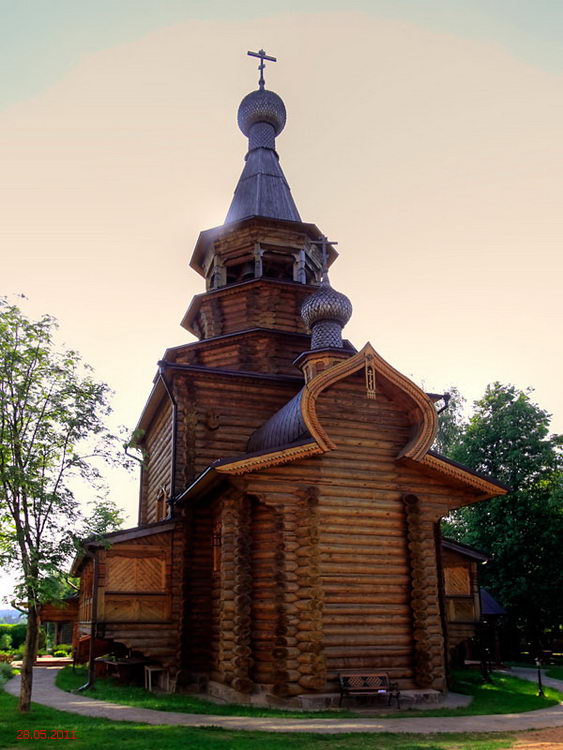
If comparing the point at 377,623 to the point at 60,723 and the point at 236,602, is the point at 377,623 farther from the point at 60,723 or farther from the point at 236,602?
the point at 60,723

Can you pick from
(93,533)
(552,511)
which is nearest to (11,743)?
(93,533)

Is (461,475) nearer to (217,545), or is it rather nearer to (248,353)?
(217,545)

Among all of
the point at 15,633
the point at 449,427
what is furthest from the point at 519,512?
the point at 15,633

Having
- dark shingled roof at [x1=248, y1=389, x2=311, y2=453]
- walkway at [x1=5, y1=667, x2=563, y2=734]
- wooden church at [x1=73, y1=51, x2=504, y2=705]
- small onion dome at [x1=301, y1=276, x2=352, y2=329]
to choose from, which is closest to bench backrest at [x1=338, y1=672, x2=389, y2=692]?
wooden church at [x1=73, y1=51, x2=504, y2=705]

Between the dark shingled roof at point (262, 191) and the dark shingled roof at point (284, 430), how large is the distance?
27.0 feet

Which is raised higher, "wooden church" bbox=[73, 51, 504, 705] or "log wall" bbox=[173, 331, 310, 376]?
"log wall" bbox=[173, 331, 310, 376]

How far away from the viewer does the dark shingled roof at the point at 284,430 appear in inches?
568

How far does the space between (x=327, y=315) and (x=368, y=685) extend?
875 cm

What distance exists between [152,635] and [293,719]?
4995 millimetres

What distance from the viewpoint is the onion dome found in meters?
17.1

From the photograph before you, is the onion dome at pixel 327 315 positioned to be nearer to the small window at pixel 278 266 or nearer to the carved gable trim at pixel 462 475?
the carved gable trim at pixel 462 475

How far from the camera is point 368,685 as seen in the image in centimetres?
1288

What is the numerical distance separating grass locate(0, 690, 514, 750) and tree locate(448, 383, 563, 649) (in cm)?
1903

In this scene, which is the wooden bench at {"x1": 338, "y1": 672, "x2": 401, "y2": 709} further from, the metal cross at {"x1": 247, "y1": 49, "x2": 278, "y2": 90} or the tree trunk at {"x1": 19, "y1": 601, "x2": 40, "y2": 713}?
the metal cross at {"x1": 247, "y1": 49, "x2": 278, "y2": 90}
